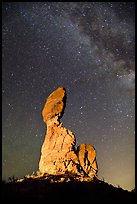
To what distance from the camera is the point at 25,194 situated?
15.5 meters

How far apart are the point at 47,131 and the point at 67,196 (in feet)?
60.6

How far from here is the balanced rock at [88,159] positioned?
3167 centimetres

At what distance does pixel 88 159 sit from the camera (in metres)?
33.2

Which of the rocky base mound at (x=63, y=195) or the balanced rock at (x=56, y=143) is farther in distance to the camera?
the balanced rock at (x=56, y=143)

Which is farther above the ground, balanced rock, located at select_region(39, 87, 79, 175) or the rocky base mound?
balanced rock, located at select_region(39, 87, 79, 175)

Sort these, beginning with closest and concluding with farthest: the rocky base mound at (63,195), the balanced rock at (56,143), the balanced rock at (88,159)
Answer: the rocky base mound at (63,195) → the balanced rock at (56,143) → the balanced rock at (88,159)

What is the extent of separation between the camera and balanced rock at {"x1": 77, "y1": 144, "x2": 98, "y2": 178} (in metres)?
31.7

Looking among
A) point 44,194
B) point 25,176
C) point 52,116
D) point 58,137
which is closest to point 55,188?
point 44,194

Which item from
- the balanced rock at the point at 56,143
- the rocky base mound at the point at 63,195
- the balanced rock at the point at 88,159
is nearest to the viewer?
the rocky base mound at the point at 63,195

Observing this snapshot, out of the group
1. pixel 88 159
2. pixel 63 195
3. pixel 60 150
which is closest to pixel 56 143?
pixel 60 150

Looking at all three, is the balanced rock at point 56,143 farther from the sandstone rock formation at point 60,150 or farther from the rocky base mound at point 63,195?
the rocky base mound at point 63,195

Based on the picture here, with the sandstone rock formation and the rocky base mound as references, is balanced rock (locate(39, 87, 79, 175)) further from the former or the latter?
the rocky base mound

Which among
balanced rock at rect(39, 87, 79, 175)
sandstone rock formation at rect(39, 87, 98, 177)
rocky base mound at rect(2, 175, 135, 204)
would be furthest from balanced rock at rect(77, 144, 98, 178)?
rocky base mound at rect(2, 175, 135, 204)

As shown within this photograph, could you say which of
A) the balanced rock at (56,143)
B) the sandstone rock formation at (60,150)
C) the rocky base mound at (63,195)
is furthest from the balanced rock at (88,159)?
the rocky base mound at (63,195)
